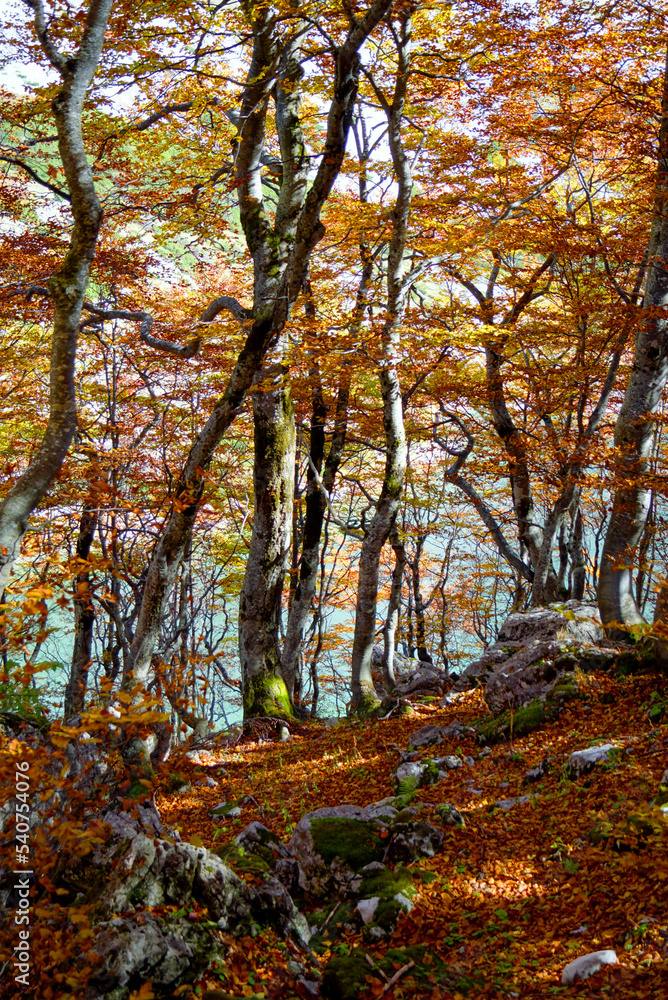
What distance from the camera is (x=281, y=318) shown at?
22.0 ft

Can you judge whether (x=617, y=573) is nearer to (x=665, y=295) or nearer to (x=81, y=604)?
(x=665, y=295)

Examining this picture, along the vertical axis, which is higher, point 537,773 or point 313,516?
point 313,516

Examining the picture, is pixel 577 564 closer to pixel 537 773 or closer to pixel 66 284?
pixel 537 773

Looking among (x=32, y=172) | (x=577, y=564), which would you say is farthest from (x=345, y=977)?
(x=577, y=564)

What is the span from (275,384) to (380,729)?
4399 mm

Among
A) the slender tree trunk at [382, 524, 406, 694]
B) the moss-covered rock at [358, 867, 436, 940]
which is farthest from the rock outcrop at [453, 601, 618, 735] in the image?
the moss-covered rock at [358, 867, 436, 940]

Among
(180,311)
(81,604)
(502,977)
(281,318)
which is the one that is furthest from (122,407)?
(502,977)

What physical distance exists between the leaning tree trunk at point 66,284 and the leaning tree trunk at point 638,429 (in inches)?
220

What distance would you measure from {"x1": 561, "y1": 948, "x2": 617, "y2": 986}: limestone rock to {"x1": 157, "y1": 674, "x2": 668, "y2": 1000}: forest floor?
36 millimetres

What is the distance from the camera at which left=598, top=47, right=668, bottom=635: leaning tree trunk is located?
6.83 metres

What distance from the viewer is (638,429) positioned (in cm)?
705

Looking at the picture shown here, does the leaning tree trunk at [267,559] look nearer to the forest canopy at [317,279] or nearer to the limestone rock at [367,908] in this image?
the forest canopy at [317,279]

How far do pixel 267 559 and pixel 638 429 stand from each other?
462 cm

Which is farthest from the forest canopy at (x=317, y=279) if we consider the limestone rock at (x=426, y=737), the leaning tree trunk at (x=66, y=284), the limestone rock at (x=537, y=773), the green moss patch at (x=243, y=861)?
the limestone rock at (x=426, y=737)
